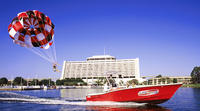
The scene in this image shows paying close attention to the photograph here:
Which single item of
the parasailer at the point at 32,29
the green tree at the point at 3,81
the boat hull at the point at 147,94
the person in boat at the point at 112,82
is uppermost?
the parasailer at the point at 32,29

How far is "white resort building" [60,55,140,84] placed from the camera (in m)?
150

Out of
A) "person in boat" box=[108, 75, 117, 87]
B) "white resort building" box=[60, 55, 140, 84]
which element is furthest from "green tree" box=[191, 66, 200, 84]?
"person in boat" box=[108, 75, 117, 87]

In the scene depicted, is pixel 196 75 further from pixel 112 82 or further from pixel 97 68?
pixel 97 68

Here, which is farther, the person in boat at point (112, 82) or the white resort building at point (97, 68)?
the white resort building at point (97, 68)

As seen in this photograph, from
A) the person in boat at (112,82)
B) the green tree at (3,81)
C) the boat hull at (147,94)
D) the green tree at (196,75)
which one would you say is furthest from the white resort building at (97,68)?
the boat hull at (147,94)

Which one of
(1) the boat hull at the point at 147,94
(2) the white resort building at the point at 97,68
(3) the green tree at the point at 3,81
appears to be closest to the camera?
(1) the boat hull at the point at 147,94

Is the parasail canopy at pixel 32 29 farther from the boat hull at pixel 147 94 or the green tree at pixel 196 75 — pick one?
the green tree at pixel 196 75

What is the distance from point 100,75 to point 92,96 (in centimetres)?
13029

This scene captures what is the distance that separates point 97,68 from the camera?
155m

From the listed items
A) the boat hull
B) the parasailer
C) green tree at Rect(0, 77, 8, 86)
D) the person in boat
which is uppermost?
the parasailer

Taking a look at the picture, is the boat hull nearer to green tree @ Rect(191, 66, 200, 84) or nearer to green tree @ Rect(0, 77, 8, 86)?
green tree @ Rect(191, 66, 200, 84)

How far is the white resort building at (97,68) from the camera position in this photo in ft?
493

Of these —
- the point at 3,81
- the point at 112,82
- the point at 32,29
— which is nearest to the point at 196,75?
the point at 112,82

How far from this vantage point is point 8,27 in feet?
60.2
